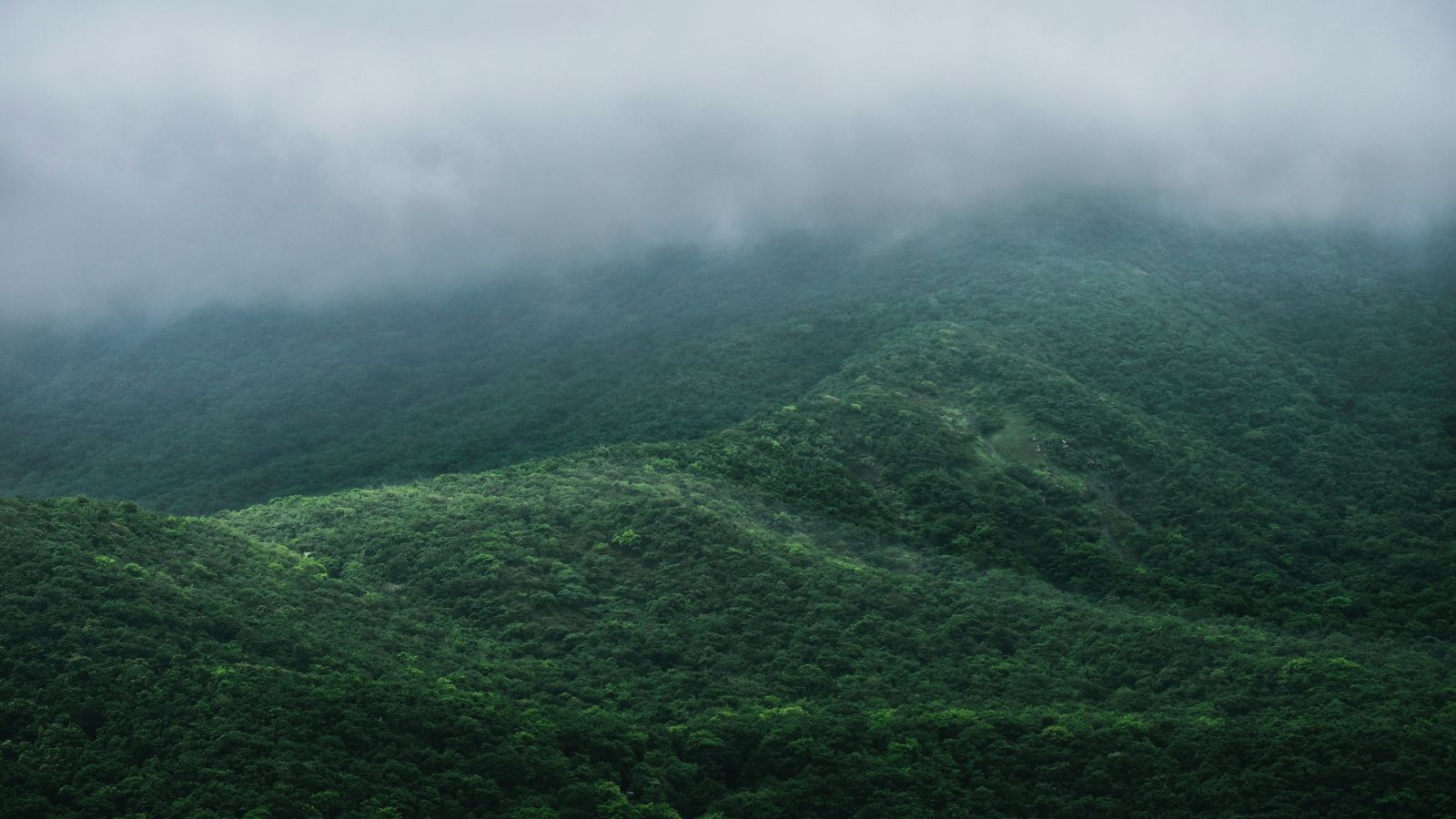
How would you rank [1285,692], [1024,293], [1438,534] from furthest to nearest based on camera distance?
[1024,293], [1438,534], [1285,692]

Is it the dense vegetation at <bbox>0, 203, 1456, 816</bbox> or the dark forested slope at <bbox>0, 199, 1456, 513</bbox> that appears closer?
the dense vegetation at <bbox>0, 203, 1456, 816</bbox>

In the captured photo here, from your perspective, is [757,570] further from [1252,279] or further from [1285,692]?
[1252,279]

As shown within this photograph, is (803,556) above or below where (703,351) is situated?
below

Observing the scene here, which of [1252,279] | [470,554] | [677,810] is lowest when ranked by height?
[677,810]

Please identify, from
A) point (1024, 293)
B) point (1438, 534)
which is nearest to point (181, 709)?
point (1438, 534)

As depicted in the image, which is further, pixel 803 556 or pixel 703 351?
pixel 703 351

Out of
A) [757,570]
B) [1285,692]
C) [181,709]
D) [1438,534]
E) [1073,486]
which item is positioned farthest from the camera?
[1073,486]

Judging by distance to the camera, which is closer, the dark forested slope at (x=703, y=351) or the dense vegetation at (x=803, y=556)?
the dense vegetation at (x=803, y=556)

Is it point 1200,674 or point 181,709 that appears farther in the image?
point 1200,674
